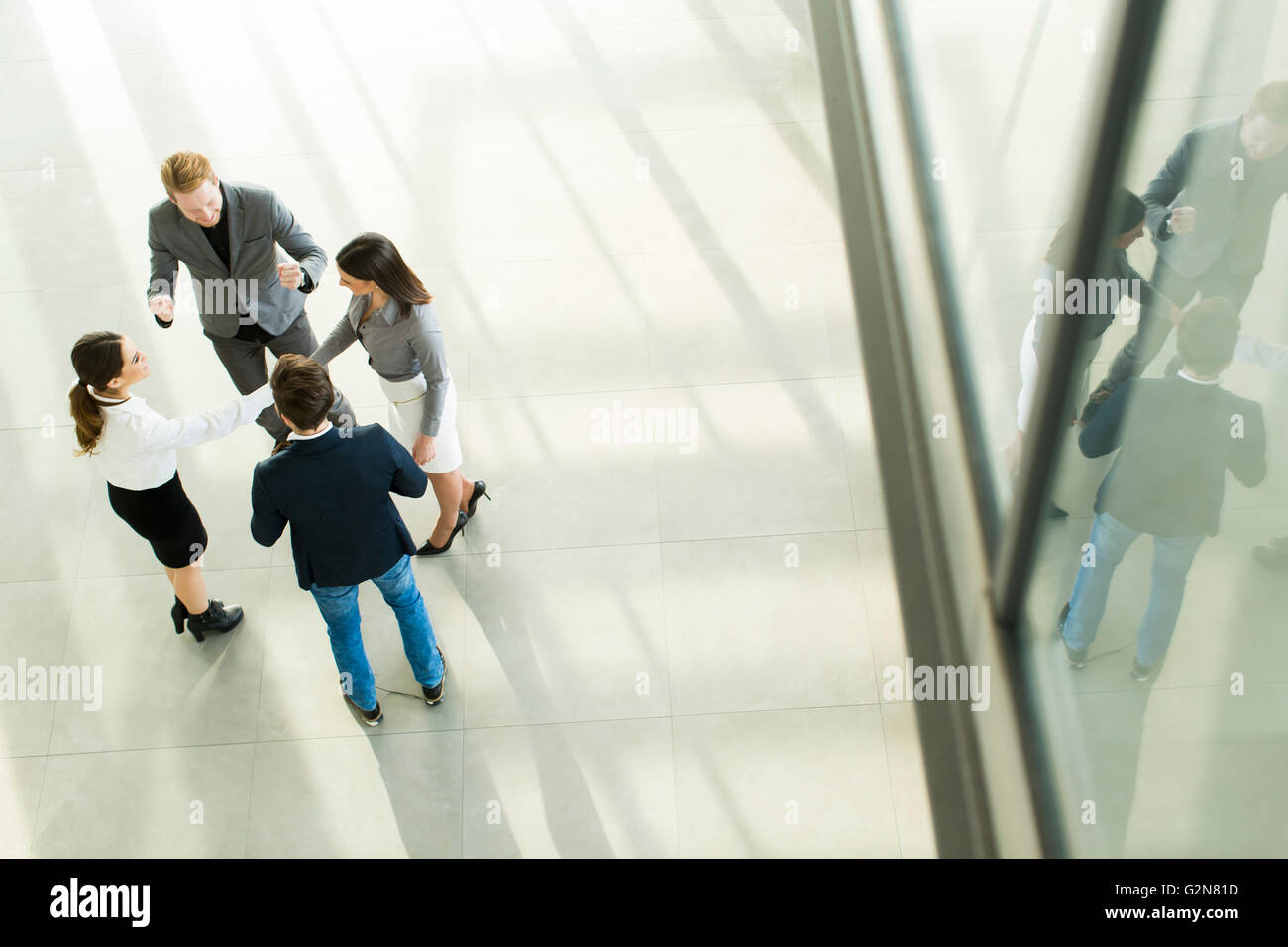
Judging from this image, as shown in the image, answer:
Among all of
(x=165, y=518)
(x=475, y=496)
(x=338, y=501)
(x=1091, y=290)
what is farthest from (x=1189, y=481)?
(x=165, y=518)

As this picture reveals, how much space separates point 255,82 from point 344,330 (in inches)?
134

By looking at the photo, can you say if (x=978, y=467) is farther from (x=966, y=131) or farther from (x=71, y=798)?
(x=71, y=798)

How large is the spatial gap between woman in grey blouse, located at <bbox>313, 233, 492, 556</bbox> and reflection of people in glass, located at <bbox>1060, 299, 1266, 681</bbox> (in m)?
2.39

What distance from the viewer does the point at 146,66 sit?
6715mm

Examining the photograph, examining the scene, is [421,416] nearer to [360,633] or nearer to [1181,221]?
[360,633]

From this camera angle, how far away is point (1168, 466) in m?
2.86

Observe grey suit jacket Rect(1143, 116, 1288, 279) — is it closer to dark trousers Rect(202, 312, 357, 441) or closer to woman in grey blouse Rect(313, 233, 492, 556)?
woman in grey blouse Rect(313, 233, 492, 556)

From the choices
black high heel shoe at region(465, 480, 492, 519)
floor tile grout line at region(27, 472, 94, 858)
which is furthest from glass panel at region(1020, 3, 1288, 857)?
floor tile grout line at region(27, 472, 94, 858)

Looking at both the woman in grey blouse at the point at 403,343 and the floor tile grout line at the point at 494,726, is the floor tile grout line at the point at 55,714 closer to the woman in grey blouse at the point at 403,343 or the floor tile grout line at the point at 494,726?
the floor tile grout line at the point at 494,726

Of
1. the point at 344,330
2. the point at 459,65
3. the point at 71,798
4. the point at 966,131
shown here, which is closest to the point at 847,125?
the point at 966,131

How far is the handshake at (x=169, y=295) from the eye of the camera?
426cm

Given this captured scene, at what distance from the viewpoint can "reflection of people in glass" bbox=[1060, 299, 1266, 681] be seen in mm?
2520

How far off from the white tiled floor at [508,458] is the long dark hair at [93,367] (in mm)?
1254

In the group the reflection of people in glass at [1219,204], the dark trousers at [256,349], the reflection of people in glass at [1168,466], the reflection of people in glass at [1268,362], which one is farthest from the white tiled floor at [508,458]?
the reflection of people in glass at [1219,204]
